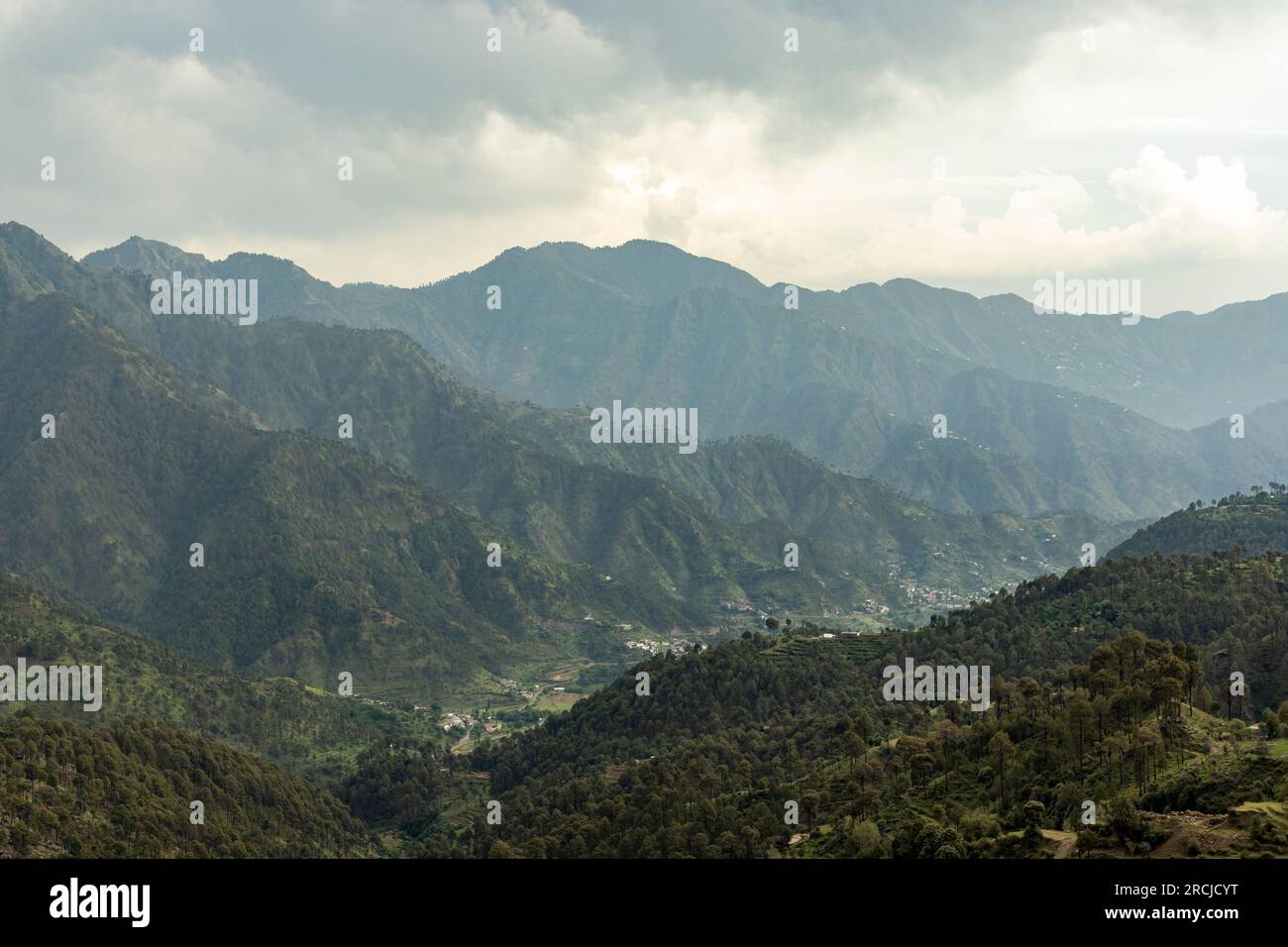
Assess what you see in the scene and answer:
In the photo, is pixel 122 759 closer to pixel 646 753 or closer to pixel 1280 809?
pixel 646 753

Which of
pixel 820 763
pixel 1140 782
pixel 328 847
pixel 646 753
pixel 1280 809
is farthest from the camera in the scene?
pixel 646 753
